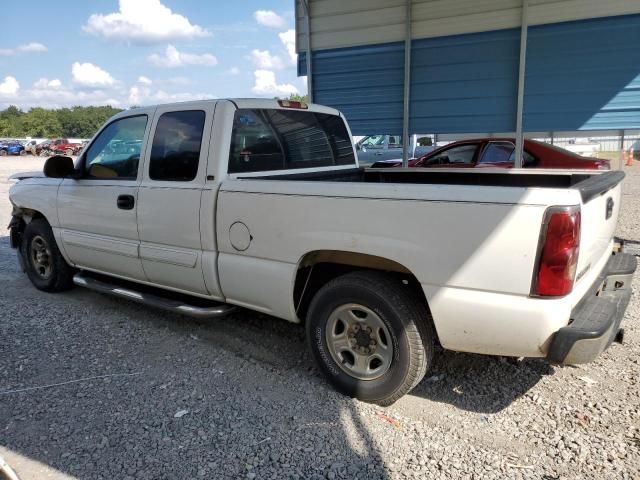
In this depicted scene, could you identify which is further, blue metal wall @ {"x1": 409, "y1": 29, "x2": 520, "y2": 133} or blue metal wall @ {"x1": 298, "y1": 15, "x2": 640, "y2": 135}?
blue metal wall @ {"x1": 409, "y1": 29, "x2": 520, "y2": 133}

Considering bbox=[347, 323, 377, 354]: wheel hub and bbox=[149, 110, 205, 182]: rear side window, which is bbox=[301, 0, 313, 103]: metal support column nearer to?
bbox=[149, 110, 205, 182]: rear side window

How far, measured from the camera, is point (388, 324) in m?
3.10

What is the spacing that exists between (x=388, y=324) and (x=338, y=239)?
23.3 inches

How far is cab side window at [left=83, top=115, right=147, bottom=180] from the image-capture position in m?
4.47

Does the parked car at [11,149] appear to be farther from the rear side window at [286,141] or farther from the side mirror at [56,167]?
the rear side window at [286,141]

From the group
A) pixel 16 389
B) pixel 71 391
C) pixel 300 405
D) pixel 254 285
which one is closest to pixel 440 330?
pixel 300 405

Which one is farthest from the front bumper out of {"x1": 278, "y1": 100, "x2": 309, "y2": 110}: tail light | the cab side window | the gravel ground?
the cab side window

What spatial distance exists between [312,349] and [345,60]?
716 centimetres

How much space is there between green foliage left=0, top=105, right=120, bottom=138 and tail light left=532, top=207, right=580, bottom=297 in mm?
91897

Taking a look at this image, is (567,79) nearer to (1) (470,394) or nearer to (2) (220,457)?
(1) (470,394)

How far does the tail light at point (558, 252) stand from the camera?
250 cm

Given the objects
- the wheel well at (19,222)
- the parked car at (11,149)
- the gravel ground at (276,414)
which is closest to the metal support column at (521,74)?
the gravel ground at (276,414)

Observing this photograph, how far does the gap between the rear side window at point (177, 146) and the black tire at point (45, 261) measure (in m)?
1.91

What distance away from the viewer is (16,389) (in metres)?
3.56
